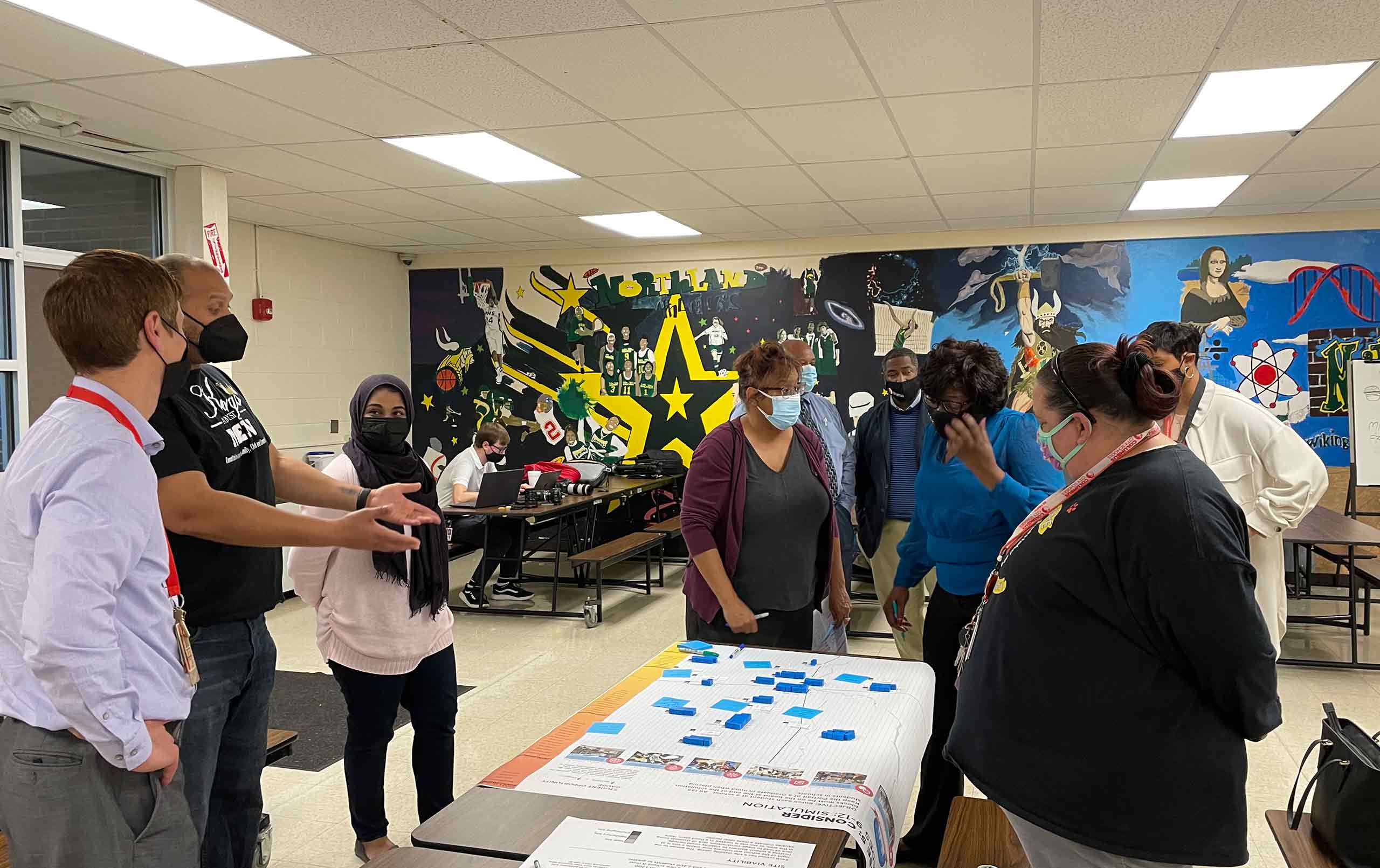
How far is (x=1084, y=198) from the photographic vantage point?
6566 mm

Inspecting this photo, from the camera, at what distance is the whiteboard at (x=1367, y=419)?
6852mm

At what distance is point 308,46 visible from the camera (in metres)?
3.49

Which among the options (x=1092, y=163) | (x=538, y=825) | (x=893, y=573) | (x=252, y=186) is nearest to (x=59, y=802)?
(x=538, y=825)

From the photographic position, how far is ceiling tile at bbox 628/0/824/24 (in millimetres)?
3076

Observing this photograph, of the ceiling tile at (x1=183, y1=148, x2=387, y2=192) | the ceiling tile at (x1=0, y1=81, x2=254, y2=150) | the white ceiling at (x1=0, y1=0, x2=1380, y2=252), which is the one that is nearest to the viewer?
the white ceiling at (x1=0, y1=0, x2=1380, y2=252)

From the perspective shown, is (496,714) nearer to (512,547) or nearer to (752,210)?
(512,547)

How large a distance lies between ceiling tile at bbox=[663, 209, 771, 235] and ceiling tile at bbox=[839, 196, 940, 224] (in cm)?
76

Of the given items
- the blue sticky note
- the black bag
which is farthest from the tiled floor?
the blue sticky note

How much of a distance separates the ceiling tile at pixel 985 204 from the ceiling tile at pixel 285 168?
376 cm

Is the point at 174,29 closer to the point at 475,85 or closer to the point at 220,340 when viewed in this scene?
the point at 475,85

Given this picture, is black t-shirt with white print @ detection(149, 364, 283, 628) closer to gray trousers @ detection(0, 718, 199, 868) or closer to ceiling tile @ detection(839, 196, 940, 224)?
gray trousers @ detection(0, 718, 199, 868)

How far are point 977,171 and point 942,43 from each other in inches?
92.1

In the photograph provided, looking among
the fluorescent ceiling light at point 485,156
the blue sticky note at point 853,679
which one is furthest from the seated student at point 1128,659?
the fluorescent ceiling light at point 485,156

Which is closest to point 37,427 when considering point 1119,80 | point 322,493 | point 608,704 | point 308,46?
point 322,493
